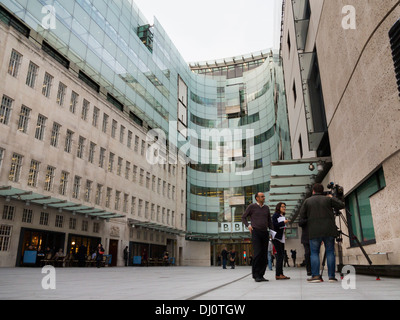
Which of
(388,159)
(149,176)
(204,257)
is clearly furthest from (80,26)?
(204,257)

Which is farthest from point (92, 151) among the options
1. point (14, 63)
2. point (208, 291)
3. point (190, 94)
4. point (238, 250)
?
point (190, 94)

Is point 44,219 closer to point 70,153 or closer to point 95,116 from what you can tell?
point 70,153

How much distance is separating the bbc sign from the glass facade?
0.14 m

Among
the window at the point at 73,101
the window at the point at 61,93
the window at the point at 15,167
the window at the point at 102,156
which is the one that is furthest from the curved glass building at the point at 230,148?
the window at the point at 15,167

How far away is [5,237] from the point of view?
2284 cm

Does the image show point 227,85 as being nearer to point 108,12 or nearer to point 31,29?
point 108,12

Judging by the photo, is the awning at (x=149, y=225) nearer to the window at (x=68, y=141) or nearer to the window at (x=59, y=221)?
the window at (x=59, y=221)

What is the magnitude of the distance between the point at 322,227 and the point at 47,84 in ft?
88.6

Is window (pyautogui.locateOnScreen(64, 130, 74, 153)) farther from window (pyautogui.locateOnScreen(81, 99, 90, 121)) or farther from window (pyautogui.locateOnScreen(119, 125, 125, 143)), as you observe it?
window (pyautogui.locateOnScreen(119, 125, 125, 143))

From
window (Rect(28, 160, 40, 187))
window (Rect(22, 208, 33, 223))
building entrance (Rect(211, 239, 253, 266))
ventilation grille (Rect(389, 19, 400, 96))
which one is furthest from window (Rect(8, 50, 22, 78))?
building entrance (Rect(211, 239, 253, 266))

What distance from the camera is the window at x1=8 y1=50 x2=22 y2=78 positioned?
24.2 metres

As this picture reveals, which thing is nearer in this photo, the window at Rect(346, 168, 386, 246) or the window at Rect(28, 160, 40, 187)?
the window at Rect(346, 168, 386, 246)

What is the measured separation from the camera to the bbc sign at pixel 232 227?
52.5 m

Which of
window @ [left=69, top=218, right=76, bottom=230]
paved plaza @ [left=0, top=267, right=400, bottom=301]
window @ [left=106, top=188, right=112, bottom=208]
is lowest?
paved plaza @ [left=0, top=267, right=400, bottom=301]
